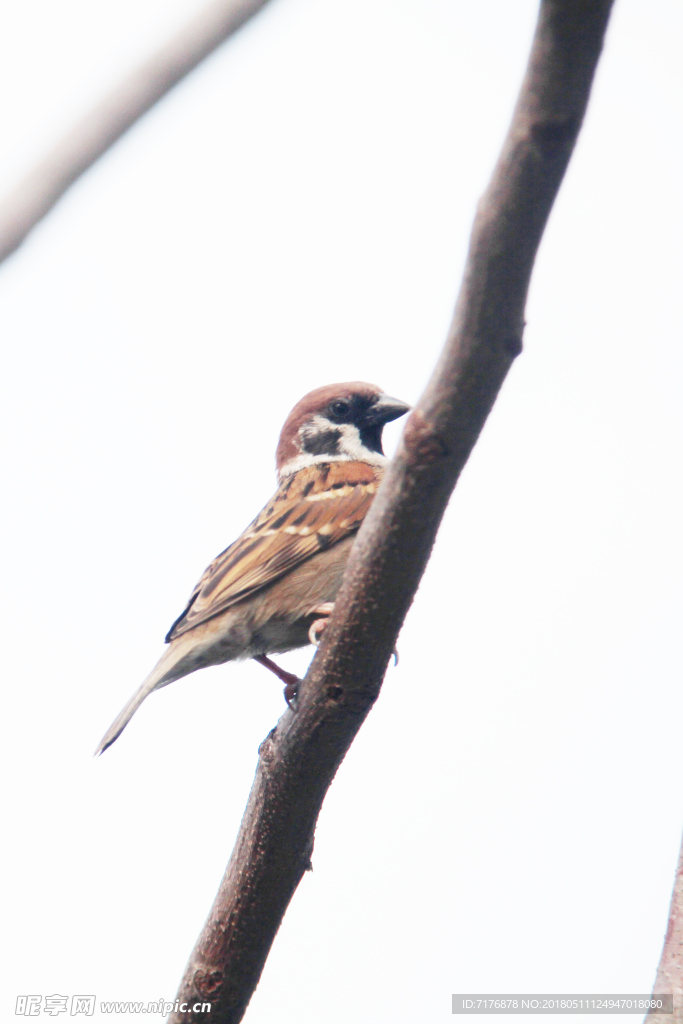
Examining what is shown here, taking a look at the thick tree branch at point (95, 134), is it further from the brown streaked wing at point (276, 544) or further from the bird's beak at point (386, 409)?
the bird's beak at point (386, 409)

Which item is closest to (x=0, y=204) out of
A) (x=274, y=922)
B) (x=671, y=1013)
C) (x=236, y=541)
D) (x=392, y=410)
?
(x=274, y=922)

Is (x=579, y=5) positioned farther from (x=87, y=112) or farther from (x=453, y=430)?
(x=87, y=112)

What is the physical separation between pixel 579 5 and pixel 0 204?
120cm

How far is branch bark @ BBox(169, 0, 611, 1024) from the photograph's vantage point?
4.87 feet

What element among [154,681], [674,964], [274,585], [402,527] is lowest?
[674,964]

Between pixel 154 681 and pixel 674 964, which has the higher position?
pixel 154 681

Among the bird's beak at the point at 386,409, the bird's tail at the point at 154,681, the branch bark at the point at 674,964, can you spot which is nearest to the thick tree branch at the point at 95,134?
the bird's tail at the point at 154,681

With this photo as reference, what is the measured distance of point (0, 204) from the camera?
6.34 ft

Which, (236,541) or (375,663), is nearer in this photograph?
(375,663)

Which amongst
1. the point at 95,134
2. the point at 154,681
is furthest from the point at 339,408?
the point at 95,134

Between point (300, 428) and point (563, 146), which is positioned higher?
point (300, 428)

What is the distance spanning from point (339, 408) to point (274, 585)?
5.35 feet

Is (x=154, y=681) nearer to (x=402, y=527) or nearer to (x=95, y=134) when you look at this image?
(x=402, y=527)

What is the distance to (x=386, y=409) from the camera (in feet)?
15.8
